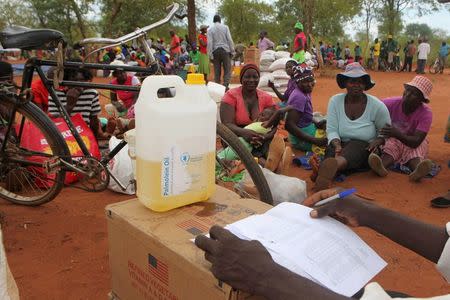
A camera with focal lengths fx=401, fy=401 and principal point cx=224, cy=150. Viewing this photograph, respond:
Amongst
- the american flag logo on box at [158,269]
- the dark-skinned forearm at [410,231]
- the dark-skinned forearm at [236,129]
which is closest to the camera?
the american flag logo on box at [158,269]

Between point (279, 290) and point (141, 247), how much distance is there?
0.51 meters

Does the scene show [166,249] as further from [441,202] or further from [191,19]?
[191,19]

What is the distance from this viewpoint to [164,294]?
47.4 inches

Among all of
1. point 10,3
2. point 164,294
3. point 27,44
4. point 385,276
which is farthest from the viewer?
point 10,3

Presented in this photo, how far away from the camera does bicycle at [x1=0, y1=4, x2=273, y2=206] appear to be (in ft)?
8.13

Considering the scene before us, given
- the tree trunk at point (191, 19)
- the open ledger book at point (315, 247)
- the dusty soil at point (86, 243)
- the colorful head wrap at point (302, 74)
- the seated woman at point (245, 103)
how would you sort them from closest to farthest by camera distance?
the open ledger book at point (315, 247), the dusty soil at point (86, 243), the seated woman at point (245, 103), the colorful head wrap at point (302, 74), the tree trunk at point (191, 19)

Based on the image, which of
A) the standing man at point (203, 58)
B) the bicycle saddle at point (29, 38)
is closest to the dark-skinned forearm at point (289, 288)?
the bicycle saddle at point (29, 38)

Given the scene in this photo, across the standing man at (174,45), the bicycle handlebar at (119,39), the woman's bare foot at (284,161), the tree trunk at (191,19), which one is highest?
the tree trunk at (191,19)

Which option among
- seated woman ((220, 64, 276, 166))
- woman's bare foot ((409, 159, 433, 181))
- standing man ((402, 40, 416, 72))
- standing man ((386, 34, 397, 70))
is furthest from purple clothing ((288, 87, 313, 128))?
standing man ((386, 34, 397, 70))

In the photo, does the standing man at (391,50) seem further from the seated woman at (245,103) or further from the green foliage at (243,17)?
the seated woman at (245,103)

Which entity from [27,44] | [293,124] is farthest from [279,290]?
[293,124]

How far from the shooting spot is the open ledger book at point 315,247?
1036 millimetres

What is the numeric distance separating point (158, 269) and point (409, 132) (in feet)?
Answer: 11.2

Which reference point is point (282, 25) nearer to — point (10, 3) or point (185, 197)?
point (10, 3)
